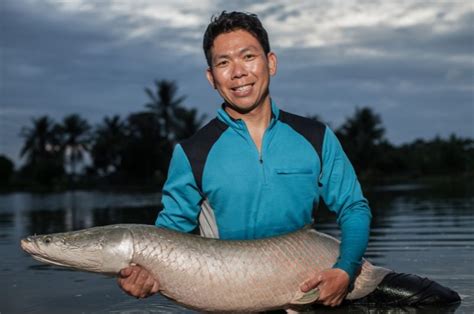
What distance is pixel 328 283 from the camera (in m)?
3.85

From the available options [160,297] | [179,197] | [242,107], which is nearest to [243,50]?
[242,107]

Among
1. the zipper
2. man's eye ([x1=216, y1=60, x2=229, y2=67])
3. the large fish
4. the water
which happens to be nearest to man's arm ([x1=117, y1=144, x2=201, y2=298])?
the large fish

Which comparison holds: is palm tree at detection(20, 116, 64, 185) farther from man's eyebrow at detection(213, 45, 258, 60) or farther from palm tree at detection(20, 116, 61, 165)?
man's eyebrow at detection(213, 45, 258, 60)

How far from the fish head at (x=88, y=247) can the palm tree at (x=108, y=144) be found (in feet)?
225

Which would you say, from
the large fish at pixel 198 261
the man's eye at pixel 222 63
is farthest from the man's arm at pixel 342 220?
the man's eye at pixel 222 63

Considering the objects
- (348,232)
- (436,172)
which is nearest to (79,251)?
(348,232)

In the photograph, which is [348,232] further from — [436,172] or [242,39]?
[436,172]

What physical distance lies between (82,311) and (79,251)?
1963mm

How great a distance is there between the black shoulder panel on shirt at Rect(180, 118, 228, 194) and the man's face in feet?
0.72

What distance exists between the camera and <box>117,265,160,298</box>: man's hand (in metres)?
3.86

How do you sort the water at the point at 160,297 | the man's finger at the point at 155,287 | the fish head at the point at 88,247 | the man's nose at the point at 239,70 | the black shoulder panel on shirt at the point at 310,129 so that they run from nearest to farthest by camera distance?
the fish head at the point at 88,247 < the man's finger at the point at 155,287 < the man's nose at the point at 239,70 < the black shoulder panel on shirt at the point at 310,129 < the water at the point at 160,297

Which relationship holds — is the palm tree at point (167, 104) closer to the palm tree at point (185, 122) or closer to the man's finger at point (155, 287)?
the palm tree at point (185, 122)

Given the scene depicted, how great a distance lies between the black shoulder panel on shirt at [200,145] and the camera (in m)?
4.24

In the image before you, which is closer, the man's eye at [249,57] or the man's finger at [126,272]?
the man's finger at [126,272]
